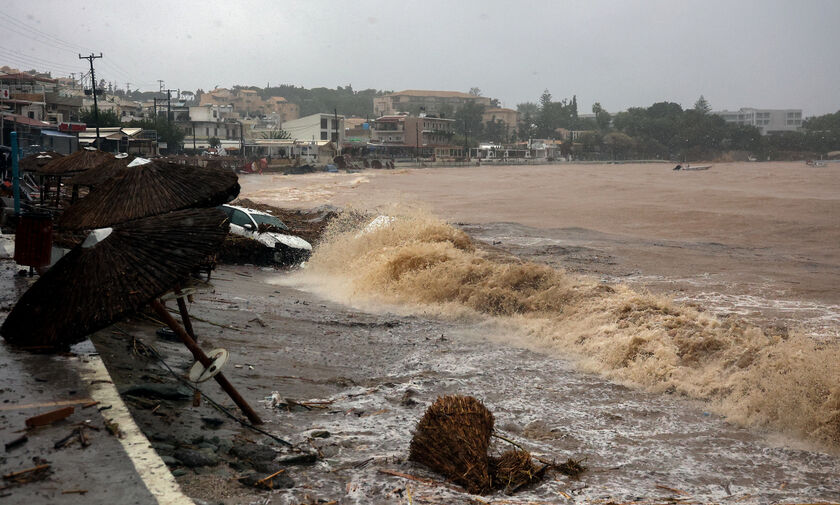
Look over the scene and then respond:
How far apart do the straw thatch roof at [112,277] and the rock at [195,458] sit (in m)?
1.20

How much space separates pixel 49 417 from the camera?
5.30m

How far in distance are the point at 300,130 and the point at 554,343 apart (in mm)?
114235

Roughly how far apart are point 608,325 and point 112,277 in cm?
974

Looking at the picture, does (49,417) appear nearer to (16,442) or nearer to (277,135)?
(16,442)

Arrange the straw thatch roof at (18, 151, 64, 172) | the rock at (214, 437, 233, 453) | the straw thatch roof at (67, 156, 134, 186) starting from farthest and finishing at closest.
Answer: the straw thatch roof at (18, 151, 64, 172)
the straw thatch roof at (67, 156, 134, 186)
the rock at (214, 437, 233, 453)

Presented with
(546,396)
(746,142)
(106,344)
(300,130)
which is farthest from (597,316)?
(746,142)

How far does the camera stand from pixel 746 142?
142 m

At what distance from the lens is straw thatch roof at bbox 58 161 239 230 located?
7211 millimetres

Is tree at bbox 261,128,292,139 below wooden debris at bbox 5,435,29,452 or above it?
above

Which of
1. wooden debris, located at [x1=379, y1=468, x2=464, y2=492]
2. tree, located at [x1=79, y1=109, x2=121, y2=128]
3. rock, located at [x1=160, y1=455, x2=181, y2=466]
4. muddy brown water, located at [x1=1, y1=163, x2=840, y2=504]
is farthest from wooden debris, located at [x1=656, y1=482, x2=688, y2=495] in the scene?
tree, located at [x1=79, y1=109, x2=121, y2=128]

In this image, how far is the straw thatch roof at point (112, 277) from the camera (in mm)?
5473

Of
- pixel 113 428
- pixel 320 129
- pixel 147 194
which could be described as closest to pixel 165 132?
pixel 320 129

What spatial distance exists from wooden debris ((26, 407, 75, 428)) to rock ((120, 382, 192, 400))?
3.82 ft

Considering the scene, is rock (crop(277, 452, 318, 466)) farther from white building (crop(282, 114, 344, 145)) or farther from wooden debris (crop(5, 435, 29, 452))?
white building (crop(282, 114, 344, 145))
